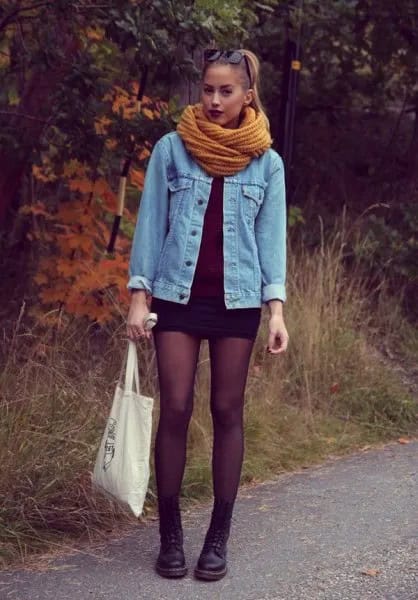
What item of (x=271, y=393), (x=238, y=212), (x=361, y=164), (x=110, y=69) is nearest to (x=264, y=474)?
(x=271, y=393)

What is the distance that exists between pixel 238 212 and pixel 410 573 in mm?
1600

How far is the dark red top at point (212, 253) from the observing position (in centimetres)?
422

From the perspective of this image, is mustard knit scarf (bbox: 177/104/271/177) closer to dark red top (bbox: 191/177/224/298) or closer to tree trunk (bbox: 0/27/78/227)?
dark red top (bbox: 191/177/224/298)

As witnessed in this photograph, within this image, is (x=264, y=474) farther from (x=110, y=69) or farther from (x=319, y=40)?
(x=319, y=40)

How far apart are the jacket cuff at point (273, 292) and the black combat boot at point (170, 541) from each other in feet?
2.78

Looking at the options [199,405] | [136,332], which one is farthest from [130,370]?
[199,405]

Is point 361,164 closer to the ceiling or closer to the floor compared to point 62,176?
closer to the ceiling

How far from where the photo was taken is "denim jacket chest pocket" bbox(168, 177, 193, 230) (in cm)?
423

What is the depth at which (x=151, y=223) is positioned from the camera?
4262mm

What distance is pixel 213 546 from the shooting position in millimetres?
4418

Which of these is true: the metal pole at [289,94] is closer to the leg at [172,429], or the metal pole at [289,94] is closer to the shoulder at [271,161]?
the shoulder at [271,161]

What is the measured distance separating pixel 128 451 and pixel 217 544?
1.84 ft

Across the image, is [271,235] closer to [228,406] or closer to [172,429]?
[228,406]

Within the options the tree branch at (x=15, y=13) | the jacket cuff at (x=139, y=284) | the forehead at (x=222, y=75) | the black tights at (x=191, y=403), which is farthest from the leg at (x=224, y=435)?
the tree branch at (x=15, y=13)
